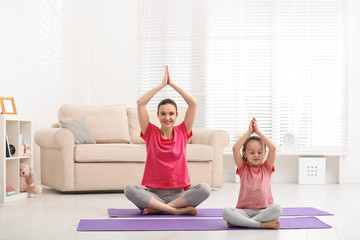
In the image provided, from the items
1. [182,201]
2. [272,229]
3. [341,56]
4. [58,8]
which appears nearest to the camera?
[272,229]

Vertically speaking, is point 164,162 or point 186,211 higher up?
point 164,162

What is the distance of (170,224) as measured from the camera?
Answer: 2924 millimetres

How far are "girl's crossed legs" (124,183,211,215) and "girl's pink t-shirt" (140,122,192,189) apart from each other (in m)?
0.08

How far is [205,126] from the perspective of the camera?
653cm

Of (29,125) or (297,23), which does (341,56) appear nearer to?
(297,23)

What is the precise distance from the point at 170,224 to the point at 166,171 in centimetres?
49

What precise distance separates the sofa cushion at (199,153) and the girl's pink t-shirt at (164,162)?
1585 mm

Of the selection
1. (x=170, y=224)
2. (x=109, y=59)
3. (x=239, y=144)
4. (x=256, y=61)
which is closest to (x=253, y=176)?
(x=239, y=144)

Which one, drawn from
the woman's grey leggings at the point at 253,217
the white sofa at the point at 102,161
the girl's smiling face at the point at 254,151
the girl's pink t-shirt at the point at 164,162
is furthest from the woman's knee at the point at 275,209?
the white sofa at the point at 102,161

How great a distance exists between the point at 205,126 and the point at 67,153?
90.2 inches

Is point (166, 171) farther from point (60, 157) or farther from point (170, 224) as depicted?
point (60, 157)

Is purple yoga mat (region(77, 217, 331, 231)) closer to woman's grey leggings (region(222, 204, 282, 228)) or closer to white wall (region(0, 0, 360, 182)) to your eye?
woman's grey leggings (region(222, 204, 282, 228))

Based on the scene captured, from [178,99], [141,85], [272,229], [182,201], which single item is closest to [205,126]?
[178,99]

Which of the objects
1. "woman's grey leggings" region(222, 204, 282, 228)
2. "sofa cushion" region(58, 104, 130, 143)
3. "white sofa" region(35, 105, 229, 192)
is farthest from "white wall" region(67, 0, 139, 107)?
"woman's grey leggings" region(222, 204, 282, 228)
